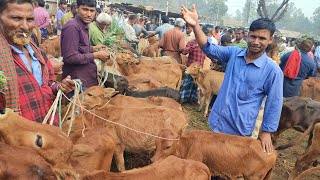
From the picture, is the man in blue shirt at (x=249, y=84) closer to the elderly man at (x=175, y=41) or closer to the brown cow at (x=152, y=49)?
the elderly man at (x=175, y=41)

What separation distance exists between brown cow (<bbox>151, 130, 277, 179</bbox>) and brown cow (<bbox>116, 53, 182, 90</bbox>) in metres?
5.17

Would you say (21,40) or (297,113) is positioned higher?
(21,40)

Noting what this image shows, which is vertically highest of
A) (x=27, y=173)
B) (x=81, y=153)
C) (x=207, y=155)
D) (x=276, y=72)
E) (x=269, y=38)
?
(x=269, y=38)

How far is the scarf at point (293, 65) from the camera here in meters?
9.01

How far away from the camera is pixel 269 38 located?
3.79 meters

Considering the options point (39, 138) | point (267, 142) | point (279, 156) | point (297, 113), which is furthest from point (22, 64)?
point (297, 113)

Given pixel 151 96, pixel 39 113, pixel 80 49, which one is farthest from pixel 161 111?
pixel 39 113

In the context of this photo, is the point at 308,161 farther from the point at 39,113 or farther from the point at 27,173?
the point at 27,173

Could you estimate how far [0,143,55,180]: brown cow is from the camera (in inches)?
78.6

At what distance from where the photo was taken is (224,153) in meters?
4.25

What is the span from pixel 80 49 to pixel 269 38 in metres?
2.66

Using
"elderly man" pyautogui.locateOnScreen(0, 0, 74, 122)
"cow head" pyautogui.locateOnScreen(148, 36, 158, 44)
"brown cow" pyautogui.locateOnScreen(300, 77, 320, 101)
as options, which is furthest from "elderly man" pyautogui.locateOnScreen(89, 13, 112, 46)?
"brown cow" pyautogui.locateOnScreen(300, 77, 320, 101)

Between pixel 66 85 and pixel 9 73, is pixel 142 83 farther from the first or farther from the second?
pixel 9 73

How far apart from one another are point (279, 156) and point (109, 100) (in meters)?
4.47
